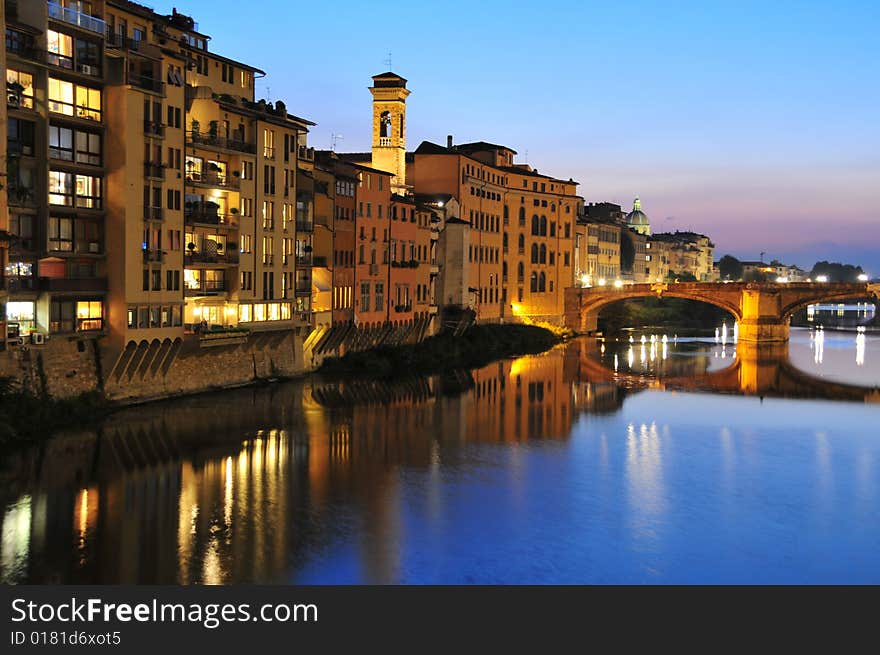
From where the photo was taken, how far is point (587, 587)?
64.0 ft

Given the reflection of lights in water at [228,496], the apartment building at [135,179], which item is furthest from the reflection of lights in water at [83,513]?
the apartment building at [135,179]

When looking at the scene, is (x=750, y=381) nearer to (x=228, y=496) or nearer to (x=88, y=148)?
(x=228, y=496)

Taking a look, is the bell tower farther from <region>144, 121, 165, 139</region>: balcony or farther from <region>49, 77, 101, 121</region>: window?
<region>49, 77, 101, 121</region>: window

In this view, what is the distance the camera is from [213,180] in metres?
38.8

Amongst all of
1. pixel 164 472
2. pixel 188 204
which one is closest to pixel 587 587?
pixel 164 472

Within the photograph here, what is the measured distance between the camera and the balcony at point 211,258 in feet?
123

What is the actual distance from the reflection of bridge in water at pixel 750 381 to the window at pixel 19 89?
33.1 m

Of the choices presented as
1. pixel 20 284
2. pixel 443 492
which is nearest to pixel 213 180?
pixel 20 284

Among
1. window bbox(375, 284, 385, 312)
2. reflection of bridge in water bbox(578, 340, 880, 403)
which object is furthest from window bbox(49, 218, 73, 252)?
reflection of bridge in water bbox(578, 340, 880, 403)

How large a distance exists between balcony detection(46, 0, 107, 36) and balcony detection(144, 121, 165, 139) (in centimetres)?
331

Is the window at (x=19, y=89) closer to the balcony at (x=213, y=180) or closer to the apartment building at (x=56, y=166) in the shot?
the apartment building at (x=56, y=166)

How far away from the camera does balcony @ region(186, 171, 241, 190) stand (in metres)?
37.8

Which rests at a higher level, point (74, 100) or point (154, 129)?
point (74, 100)

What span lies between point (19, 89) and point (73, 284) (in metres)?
6.32
